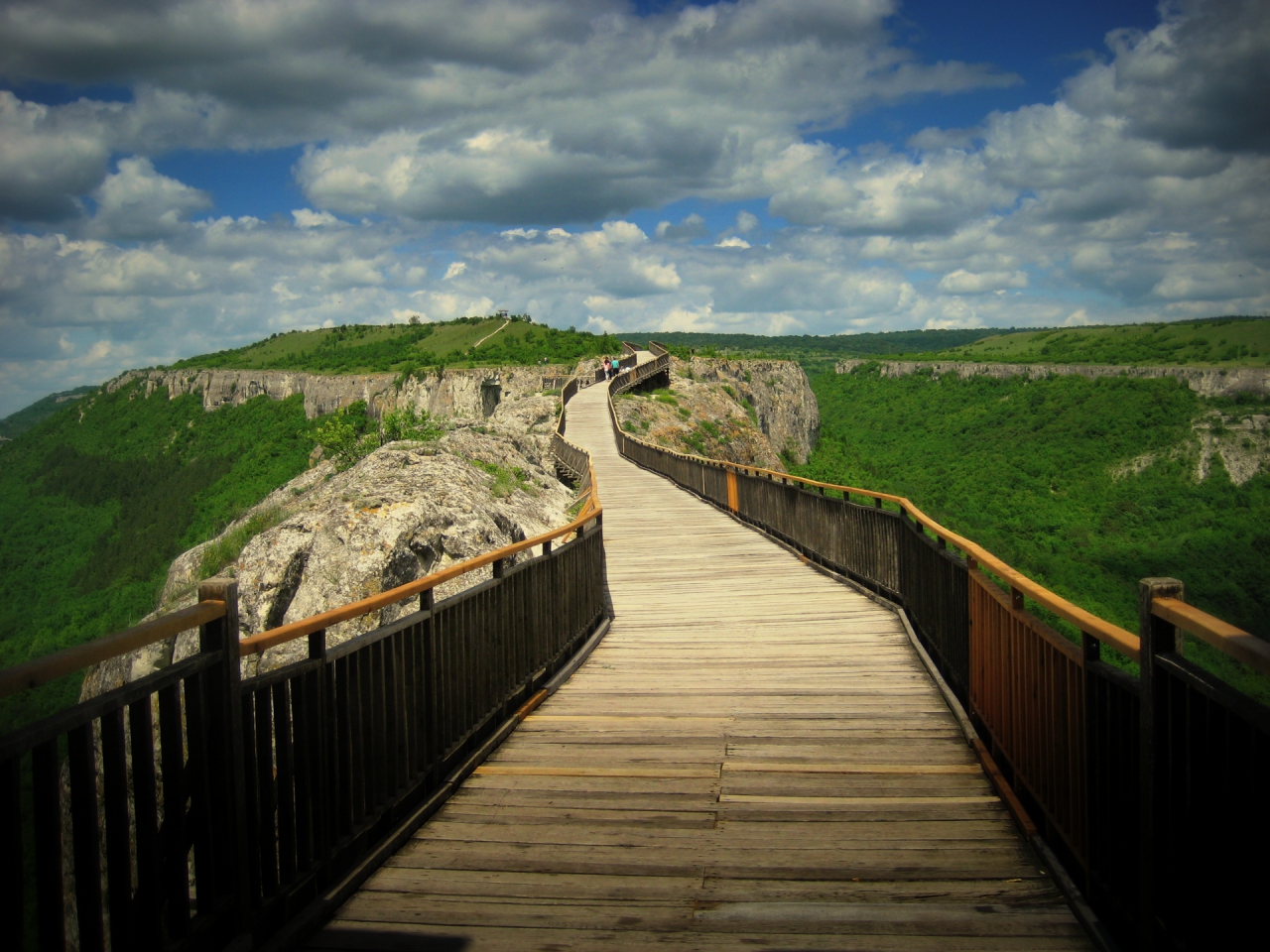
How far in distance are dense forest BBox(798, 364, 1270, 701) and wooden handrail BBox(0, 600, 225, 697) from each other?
174 feet

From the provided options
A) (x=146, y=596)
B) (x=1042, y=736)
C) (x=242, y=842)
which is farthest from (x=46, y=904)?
(x=146, y=596)

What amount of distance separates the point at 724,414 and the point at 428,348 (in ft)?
369

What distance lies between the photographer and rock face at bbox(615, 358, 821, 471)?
140 ft

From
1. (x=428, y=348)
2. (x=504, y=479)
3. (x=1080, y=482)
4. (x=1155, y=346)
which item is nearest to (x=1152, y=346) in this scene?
(x=1155, y=346)

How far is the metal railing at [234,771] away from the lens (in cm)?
233

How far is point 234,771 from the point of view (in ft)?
10.0

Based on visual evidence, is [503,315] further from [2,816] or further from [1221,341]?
[2,816]

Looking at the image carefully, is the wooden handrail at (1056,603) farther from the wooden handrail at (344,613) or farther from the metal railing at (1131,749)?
the wooden handrail at (344,613)

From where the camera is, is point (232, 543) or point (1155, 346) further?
point (1155, 346)

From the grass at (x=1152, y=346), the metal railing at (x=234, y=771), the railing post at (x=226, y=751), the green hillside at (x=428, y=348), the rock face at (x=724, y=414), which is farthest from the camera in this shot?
the grass at (x=1152, y=346)

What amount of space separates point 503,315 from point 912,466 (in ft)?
275

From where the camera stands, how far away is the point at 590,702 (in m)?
6.63

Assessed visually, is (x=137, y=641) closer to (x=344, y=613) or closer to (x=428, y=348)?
(x=344, y=613)

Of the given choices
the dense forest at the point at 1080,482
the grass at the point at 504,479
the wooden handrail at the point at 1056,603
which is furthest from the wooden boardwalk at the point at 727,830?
the dense forest at the point at 1080,482
